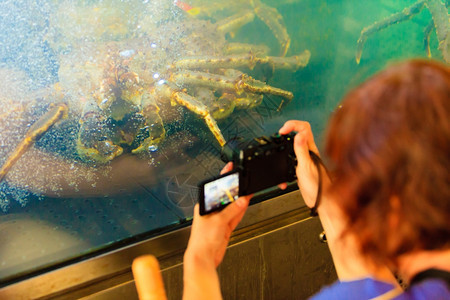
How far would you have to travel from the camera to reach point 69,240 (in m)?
1.26

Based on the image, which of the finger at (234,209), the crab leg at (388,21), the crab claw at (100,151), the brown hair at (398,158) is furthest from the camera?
the crab leg at (388,21)

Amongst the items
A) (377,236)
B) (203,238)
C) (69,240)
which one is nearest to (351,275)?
(377,236)

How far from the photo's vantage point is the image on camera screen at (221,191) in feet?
2.57

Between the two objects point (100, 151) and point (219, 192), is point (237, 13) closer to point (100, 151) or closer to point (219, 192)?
point (100, 151)

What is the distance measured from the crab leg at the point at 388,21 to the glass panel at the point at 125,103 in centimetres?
23

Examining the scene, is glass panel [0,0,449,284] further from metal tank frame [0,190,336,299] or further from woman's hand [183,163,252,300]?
woman's hand [183,163,252,300]

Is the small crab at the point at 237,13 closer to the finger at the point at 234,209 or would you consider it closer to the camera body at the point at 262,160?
the camera body at the point at 262,160

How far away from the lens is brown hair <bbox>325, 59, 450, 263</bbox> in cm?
47

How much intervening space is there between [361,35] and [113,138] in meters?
1.37

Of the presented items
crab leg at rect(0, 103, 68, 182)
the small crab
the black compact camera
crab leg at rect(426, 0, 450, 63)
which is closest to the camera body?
Result: the black compact camera

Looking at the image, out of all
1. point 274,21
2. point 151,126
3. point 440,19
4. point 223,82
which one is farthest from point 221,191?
point 440,19

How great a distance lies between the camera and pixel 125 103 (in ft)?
4.50

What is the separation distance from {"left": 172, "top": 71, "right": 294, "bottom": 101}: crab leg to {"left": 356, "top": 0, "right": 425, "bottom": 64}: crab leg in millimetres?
669

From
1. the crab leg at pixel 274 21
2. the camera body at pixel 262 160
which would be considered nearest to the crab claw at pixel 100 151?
the camera body at pixel 262 160
